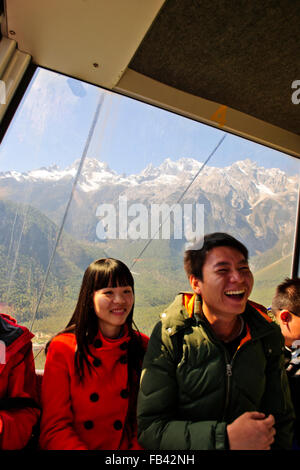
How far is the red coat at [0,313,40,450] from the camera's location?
1.08m

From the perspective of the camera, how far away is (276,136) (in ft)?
6.92

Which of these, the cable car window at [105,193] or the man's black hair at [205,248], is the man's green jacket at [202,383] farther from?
the cable car window at [105,193]

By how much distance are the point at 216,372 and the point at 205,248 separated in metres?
0.49

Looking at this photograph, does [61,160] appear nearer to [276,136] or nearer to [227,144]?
[227,144]

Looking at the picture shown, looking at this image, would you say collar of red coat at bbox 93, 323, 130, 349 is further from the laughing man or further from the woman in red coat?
the laughing man

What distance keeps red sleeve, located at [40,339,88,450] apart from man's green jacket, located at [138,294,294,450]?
32 centimetres

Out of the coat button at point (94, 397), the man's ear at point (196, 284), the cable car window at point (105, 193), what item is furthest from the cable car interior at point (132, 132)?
the man's ear at point (196, 284)

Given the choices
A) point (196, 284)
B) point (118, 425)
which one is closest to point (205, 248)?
point (196, 284)

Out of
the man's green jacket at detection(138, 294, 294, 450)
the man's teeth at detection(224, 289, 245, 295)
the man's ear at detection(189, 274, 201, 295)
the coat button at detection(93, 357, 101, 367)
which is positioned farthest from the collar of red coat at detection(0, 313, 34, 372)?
the man's teeth at detection(224, 289, 245, 295)

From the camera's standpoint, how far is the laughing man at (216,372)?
36.6 inches

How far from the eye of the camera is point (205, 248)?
126cm

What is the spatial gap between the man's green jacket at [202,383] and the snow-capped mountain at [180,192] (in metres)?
0.90

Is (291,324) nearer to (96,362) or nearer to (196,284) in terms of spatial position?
(196,284)
